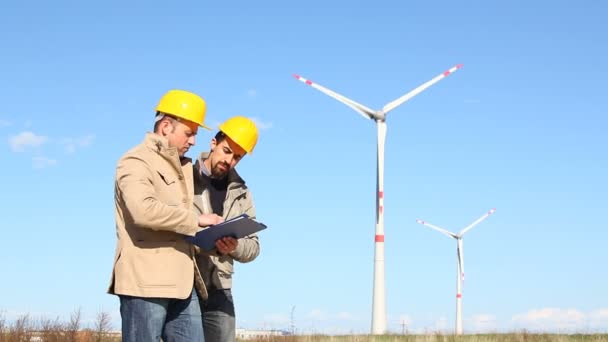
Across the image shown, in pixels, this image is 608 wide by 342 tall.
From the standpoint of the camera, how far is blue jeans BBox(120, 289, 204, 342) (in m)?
5.00

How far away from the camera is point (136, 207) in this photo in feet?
16.3

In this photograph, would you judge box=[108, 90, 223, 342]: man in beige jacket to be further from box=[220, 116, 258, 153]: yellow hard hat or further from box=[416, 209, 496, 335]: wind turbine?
box=[416, 209, 496, 335]: wind turbine

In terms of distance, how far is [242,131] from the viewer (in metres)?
6.21

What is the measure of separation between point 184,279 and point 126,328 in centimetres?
43

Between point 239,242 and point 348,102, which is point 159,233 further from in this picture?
point 348,102

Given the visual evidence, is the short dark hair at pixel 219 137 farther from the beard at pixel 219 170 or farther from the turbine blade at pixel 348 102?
the turbine blade at pixel 348 102

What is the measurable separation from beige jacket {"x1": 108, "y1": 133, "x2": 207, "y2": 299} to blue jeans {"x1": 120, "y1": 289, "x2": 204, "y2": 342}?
77 mm

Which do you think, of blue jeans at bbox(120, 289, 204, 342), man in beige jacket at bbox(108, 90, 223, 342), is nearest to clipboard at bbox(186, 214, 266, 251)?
man in beige jacket at bbox(108, 90, 223, 342)

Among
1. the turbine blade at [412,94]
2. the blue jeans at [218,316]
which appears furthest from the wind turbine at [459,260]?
the blue jeans at [218,316]

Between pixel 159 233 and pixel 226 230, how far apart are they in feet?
1.63

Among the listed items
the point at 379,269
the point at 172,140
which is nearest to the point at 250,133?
the point at 172,140

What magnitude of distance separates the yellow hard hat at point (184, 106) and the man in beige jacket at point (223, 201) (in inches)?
28.7

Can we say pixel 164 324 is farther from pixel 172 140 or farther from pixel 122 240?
pixel 172 140

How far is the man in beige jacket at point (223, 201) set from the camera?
6.21m
